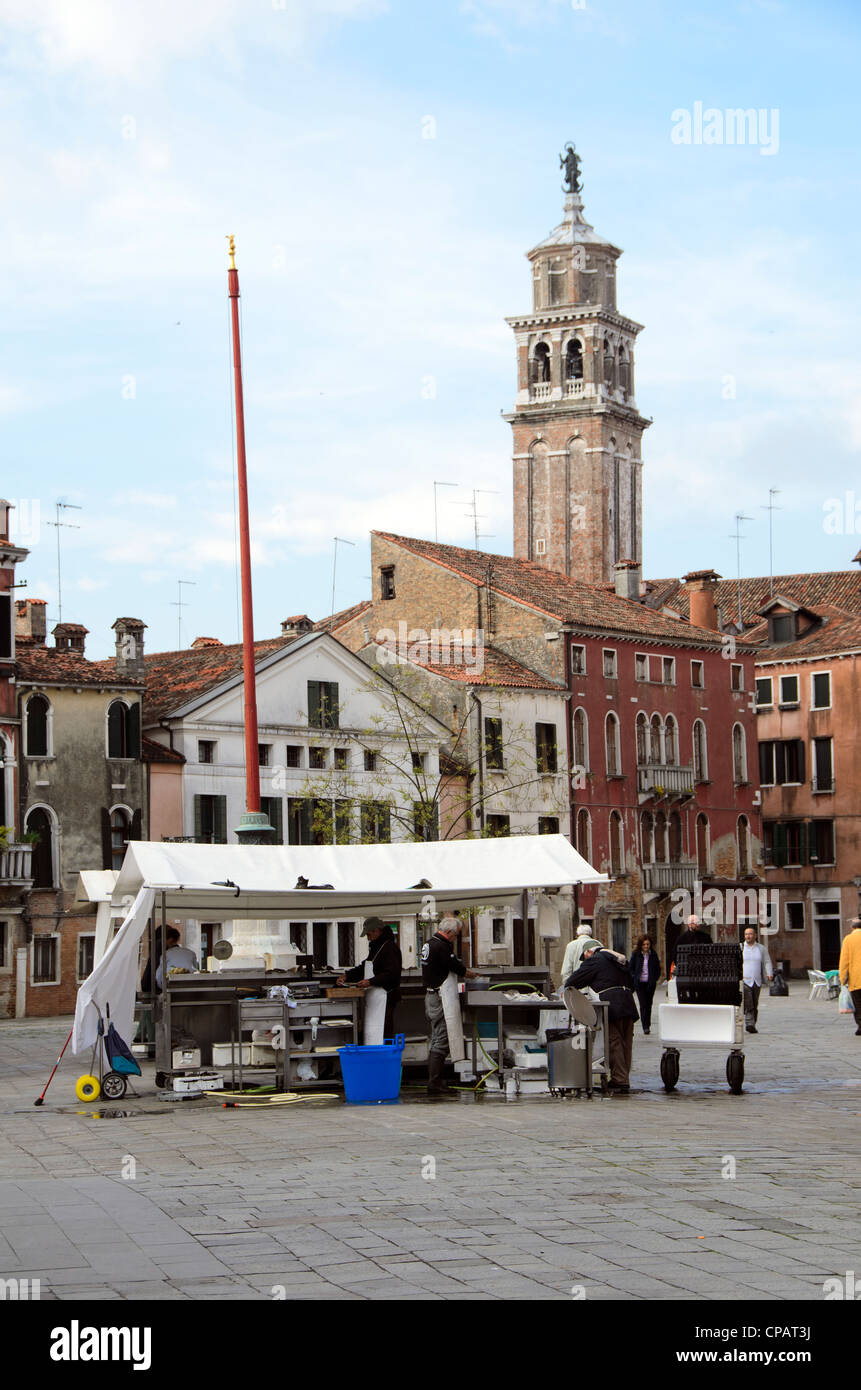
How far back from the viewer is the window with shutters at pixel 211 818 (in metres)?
47.9

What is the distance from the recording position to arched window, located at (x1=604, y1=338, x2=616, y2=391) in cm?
10331

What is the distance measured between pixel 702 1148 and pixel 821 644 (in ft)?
171

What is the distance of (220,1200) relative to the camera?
11.2 meters

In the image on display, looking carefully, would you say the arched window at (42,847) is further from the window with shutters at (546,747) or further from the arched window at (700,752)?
the arched window at (700,752)

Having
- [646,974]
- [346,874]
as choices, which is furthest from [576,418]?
[346,874]

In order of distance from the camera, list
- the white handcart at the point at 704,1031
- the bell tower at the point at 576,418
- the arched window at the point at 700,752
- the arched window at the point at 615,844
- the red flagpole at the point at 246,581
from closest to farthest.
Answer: the white handcart at the point at 704,1031 < the red flagpole at the point at 246,581 < the arched window at the point at 615,844 < the arched window at the point at 700,752 < the bell tower at the point at 576,418

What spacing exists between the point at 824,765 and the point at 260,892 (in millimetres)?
47227

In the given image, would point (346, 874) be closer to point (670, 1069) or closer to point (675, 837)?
point (670, 1069)

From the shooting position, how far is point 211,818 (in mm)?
48375

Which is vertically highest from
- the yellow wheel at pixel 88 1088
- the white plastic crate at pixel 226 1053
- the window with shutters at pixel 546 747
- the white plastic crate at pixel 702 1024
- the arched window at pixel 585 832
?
the window with shutters at pixel 546 747

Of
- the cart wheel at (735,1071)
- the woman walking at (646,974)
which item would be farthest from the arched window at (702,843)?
the cart wheel at (735,1071)

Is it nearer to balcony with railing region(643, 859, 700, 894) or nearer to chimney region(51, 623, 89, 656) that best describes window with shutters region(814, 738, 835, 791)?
balcony with railing region(643, 859, 700, 894)

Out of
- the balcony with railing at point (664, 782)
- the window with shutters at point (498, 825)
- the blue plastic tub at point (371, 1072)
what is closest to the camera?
the blue plastic tub at point (371, 1072)

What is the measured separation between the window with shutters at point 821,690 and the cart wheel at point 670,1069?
46.8 meters
